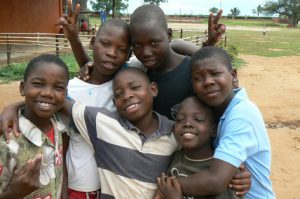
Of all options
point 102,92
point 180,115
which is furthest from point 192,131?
point 102,92

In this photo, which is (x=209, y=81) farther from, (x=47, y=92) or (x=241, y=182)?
(x=47, y=92)

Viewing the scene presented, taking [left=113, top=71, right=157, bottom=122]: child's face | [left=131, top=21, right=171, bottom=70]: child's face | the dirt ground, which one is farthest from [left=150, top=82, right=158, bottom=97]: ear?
the dirt ground

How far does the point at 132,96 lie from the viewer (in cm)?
215

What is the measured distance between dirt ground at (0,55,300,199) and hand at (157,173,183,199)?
2.88 meters

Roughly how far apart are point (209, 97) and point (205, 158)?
1.13 ft

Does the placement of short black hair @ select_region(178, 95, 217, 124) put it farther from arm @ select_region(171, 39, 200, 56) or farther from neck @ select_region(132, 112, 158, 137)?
arm @ select_region(171, 39, 200, 56)

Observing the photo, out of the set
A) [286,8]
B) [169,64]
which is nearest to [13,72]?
[169,64]

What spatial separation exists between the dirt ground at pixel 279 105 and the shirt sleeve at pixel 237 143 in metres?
2.85

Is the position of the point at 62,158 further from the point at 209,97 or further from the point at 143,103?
the point at 209,97

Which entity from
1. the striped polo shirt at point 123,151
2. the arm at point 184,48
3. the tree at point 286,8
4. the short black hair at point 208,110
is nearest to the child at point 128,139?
the striped polo shirt at point 123,151

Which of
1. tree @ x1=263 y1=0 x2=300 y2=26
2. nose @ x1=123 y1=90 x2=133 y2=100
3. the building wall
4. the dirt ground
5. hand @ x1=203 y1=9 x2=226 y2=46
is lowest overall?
the dirt ground

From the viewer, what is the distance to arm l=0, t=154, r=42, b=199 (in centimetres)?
172

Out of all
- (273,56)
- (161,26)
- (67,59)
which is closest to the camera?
(161,26)

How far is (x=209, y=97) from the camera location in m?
2.04
